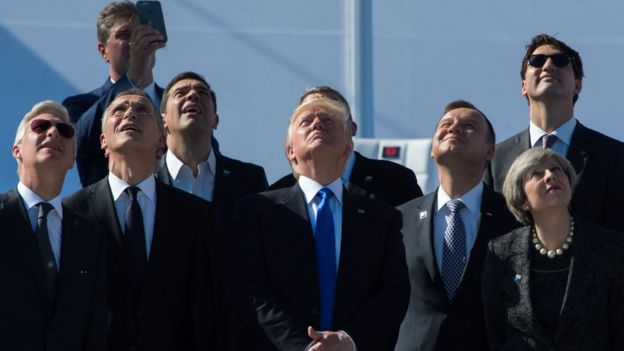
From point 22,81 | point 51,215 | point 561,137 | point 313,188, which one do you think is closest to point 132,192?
point 51,215

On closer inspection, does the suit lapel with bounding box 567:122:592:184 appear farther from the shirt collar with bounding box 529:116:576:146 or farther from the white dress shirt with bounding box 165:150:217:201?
the white dress shirt with bounding box 165:150:217:201

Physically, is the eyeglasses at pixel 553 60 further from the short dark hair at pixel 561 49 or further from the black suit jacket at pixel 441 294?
the black suit jacket at pixel 441 294

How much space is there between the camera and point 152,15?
5082 millimetres

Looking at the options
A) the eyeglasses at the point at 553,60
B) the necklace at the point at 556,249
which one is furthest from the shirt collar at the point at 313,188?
the eyeglasses at the point at 553,60

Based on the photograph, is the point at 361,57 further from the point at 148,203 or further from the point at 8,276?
the point at 8,276

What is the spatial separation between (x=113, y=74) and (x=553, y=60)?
5.75 ft

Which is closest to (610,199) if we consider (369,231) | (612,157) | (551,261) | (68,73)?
(612,157)

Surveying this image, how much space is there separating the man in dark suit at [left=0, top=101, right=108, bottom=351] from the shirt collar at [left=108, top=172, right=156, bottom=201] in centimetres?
17

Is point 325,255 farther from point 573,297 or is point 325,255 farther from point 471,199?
point 573,297

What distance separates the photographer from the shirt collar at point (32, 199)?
4059 mm

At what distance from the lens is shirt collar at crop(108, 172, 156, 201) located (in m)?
4.25

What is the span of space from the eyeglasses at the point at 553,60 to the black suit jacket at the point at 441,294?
0.63 meters

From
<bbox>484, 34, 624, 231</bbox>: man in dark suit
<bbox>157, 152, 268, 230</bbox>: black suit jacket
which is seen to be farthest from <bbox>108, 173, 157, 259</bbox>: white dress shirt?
<bbox>484, 34, 624, 231</bbox>: man in dark suit

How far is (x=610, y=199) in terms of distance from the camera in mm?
4656
